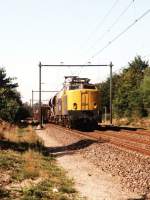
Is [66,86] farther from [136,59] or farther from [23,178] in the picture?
[136,59]

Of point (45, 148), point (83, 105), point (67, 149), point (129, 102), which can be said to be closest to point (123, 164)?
point (67, 149)

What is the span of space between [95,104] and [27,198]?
1065 inches

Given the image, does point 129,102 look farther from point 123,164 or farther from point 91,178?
point 91,178

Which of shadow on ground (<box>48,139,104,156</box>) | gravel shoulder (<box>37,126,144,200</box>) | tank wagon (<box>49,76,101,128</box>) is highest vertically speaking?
tank wagon (<box>49,76,101,128</box>)

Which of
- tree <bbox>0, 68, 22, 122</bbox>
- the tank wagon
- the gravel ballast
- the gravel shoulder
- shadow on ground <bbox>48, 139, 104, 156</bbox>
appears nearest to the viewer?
the gravel shoulder

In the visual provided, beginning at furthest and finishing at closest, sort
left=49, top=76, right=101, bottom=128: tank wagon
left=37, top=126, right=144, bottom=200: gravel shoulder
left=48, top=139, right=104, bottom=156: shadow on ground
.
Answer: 1. left=49, top=76, right=101, bottom=128: tank wagon
2. left=48, top=139, right=104, bottom=156: shadow on ground
3. left=37, top=126, right=144, bottom=200: gravel shoulder

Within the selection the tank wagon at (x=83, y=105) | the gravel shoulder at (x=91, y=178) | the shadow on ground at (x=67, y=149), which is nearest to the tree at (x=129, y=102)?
the tank wagon at (x=83, y=105)

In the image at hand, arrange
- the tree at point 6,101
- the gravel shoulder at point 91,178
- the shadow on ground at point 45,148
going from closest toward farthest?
the gravel shoulder at point 91,178 < the shadow on ground at point 45,148 < the tree at point 6,101

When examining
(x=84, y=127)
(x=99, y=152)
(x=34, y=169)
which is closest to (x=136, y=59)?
(x=84, y=127)

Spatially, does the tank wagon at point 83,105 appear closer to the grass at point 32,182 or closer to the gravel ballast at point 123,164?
the gravel ballast at point 123,164

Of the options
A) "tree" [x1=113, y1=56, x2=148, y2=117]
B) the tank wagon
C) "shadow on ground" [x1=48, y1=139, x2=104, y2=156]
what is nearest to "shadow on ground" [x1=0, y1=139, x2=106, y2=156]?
"shadow on ground" [x1=48, y1=139, x2=104, y2=156]

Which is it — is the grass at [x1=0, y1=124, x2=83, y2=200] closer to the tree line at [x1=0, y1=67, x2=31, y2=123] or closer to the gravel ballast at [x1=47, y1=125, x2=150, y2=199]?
the gravel ballast at [x1=47, y1=125, x2=150, y2=199]

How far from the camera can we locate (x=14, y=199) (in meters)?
9.75

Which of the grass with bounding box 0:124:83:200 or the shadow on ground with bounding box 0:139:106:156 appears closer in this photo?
the grass with bounding box 0:124:83:200
